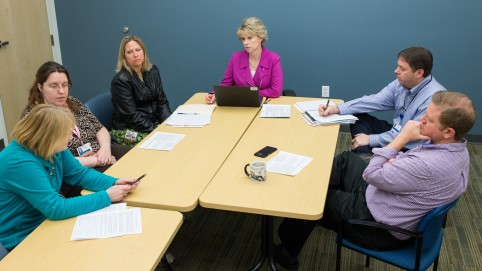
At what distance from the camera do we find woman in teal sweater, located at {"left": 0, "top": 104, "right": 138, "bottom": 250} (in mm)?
1865

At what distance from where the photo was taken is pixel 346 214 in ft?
7.29

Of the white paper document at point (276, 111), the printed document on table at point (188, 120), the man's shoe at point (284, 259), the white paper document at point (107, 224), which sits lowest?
the man's shoe at point (284, 259)

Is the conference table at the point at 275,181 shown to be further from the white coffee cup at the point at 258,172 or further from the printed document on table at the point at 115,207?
the printed document on table at the point at 115,207

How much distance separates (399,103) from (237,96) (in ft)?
3.73

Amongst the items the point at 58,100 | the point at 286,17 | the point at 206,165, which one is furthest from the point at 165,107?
the point at 286,17

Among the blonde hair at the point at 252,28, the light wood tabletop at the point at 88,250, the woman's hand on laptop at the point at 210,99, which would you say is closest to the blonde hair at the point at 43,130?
the light wood tabletop at the point at 88,250

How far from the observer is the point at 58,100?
2.73 m

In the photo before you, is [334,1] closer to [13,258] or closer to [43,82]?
[43,82]

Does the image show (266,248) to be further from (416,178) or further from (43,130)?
(43,130)

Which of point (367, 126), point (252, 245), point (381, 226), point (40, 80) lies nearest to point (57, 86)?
point (40, 80)

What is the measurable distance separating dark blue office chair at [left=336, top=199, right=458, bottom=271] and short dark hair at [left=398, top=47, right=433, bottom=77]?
3.67 feet

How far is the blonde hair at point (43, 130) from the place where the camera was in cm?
188

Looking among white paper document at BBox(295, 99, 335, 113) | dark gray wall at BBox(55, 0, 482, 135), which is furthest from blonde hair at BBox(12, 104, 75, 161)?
dark gray wall at BBox(55, 0, 482, 135)

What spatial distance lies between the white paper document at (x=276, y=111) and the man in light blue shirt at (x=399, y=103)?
249 millimetres
